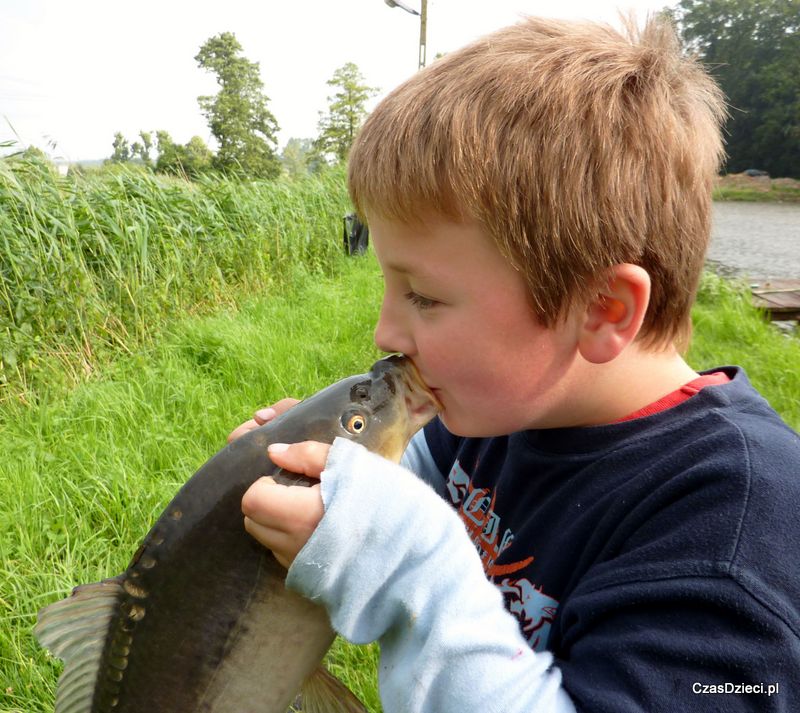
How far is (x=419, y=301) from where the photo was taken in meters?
1.30

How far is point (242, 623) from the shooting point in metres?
1.27

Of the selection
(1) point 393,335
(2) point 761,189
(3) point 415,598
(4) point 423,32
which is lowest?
(2) point 761,189

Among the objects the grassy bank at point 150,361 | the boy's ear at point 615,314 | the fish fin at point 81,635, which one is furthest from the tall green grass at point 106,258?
the boy's ear at point 615,314

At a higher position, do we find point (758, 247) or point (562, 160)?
point (562, 160)

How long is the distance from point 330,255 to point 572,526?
8.79 meters

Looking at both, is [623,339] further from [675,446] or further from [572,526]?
[572,526]

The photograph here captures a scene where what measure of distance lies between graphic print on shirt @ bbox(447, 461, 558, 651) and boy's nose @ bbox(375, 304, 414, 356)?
1.39 ft

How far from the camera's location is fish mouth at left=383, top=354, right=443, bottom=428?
139cm

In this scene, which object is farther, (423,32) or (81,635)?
(423,32)

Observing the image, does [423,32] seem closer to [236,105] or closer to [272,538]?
[272,538]

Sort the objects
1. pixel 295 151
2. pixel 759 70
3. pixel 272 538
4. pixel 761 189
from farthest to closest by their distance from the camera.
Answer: pixel 295 151, pixel 759 70, pixel 761 189, pixel 272 538

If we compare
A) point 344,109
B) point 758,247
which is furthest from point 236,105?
point 758,247

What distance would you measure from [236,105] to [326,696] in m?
63.3

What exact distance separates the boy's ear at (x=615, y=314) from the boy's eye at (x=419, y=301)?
291mm
